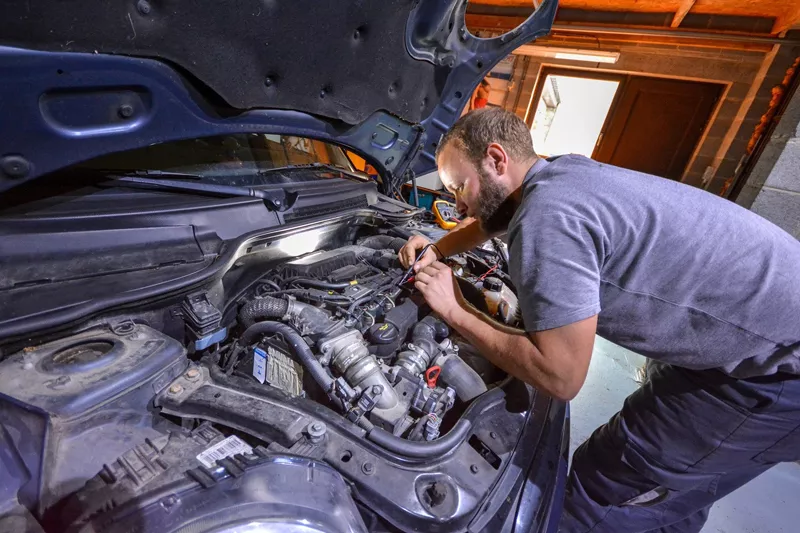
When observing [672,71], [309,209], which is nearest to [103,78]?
[309,209]

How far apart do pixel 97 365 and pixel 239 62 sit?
1.01 metres

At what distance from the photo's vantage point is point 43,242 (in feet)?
3.27

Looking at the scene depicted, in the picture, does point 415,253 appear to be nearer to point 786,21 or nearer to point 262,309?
point 262,309

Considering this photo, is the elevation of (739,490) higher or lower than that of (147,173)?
lower

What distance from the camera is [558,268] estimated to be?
101 cm

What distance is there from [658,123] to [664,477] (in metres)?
6.38

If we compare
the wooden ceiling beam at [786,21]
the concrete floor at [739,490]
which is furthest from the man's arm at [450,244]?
the wooden ceiling beam at [786,21]

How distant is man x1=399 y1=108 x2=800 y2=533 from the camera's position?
1049 millimetres

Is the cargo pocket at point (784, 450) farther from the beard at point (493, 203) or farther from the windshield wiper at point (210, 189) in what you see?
the windshield wiper at point (210, 189)

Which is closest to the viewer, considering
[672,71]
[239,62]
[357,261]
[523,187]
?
[239,62]

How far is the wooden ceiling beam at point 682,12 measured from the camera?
4.20 meters

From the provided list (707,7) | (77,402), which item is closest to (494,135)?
(77,402)

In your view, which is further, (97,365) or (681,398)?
(681,398)

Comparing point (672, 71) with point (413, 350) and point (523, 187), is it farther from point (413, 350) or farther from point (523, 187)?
point (413, 350)
